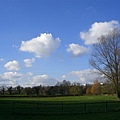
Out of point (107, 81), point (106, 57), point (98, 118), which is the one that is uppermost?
point (106, 57)

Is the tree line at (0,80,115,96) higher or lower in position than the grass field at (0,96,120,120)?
higher

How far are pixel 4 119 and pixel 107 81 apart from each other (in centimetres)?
4997

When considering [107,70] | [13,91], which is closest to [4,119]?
[107,70]

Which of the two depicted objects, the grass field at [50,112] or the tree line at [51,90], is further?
the tree line at [51,90]

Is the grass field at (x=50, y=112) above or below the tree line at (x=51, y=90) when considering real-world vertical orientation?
below

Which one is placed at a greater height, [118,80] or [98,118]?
Result: [118,80]

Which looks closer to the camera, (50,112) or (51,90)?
(50,112)

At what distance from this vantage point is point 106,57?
71.6 metres

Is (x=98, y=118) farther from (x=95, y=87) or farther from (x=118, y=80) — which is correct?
(x=95, y=87)

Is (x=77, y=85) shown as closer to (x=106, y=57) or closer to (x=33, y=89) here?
(x=33, y=89)

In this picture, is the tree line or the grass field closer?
the grass field

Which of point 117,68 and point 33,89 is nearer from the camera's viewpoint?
point 117,68

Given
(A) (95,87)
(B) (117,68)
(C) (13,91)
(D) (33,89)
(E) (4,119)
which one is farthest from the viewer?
(C) (13,91)

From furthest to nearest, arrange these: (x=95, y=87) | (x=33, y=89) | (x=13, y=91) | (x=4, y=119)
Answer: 1. (x=13, y=91)
2. (x=33, y=89)
3. (x=95, y=87)
4. (x=4, y=119)
